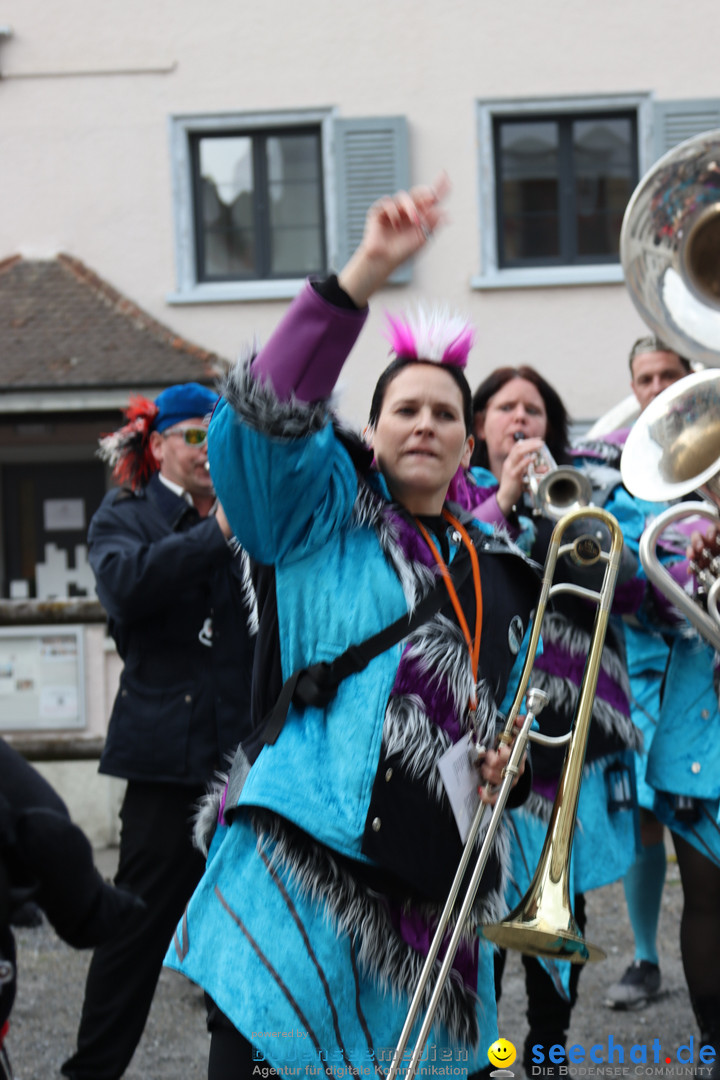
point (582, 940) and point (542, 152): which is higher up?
point (542, 152)

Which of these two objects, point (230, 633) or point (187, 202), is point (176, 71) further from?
point (230, 633)

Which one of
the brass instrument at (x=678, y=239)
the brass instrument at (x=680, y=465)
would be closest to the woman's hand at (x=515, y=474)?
the brass instrument at (x=680, y=465)

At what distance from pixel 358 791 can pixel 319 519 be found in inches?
17.9

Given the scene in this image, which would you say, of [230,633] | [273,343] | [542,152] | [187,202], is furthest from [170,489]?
[542,152]

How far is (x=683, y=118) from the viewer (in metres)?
9.49

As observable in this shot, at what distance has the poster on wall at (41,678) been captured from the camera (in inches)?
246

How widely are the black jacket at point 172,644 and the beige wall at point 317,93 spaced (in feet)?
19.7

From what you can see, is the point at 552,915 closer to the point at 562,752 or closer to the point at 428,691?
the point at 428,691

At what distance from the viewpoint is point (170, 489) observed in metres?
3.80

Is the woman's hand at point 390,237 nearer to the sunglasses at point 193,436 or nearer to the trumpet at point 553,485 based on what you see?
the trumpet at point 553,485

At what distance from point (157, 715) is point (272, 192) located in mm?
7309

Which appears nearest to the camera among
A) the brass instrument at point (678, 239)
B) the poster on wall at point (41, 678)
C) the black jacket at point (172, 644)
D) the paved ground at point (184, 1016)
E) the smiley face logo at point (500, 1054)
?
the smiley face logo at point (500, 1054)

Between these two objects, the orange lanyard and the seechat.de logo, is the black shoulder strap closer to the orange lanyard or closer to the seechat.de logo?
the orange lanyard

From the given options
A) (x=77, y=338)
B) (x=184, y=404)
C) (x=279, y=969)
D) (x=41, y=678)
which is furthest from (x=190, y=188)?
(x=279, y=969)
